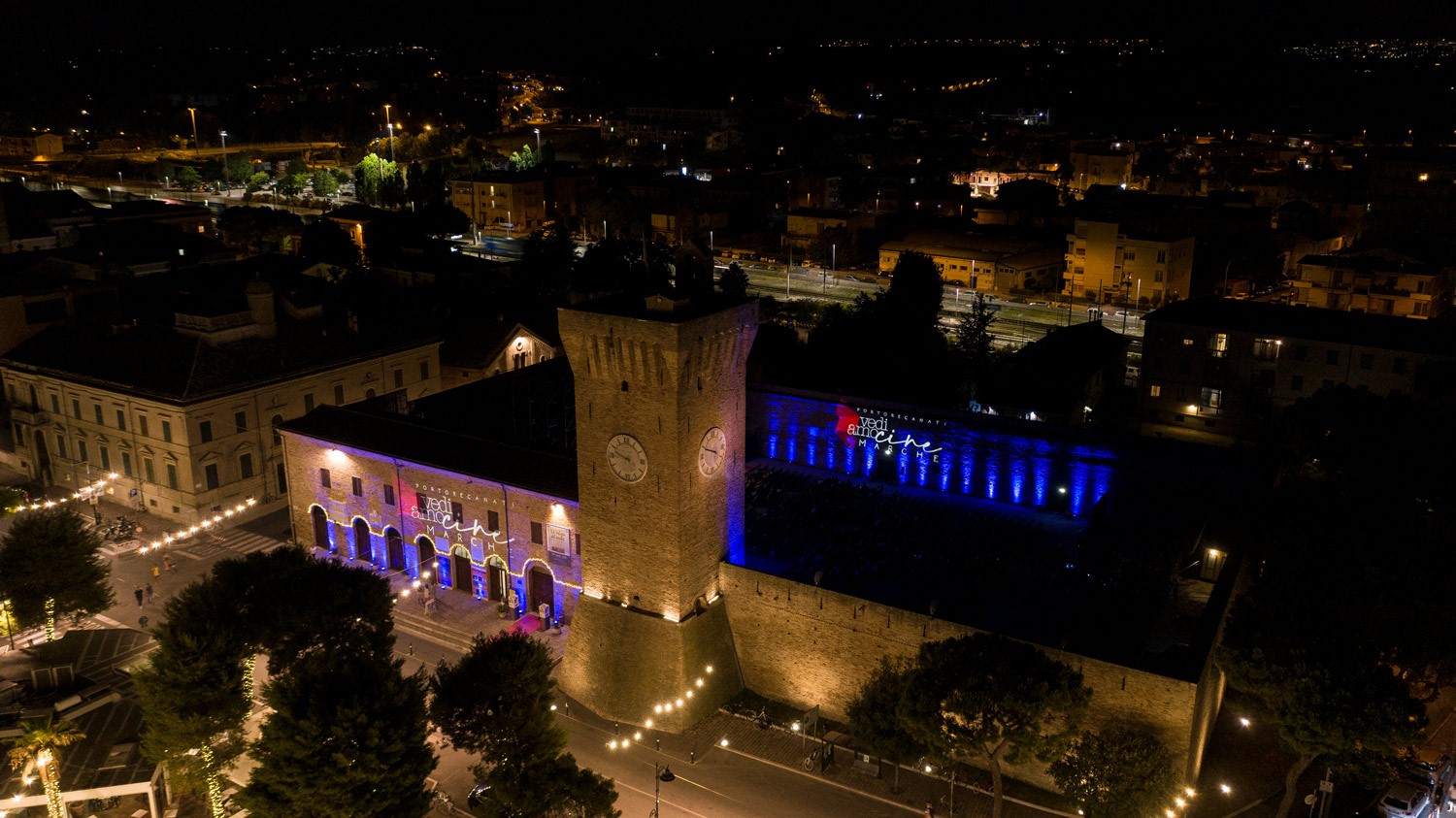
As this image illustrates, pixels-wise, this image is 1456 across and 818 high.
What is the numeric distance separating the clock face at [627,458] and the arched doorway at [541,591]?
8012 mm

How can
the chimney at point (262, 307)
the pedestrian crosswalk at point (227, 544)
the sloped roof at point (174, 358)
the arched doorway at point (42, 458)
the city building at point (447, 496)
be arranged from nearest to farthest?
the city building at point (447, 496), the pedestrian crosswalk at point (227, 544), the sloped roof at point (174, 358), the chimney at point (262, 307), the arched doorway at point (42, 458)

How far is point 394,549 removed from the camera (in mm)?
44438

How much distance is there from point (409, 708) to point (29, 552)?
1875 cm

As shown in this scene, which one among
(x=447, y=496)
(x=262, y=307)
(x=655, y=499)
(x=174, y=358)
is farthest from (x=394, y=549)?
(x=262, y=307)

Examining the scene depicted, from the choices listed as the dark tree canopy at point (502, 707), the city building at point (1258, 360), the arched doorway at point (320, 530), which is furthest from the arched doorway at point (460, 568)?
the city building at point (1258, 360)

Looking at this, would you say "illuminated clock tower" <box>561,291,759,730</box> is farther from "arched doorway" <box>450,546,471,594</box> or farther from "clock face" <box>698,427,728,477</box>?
"arched doorway" <box>450,546,471,594</box>

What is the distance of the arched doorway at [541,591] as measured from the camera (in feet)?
131

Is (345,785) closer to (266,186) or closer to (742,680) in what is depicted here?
(742,680)

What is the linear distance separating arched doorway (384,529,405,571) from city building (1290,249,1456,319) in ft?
232

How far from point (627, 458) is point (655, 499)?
1609 mm

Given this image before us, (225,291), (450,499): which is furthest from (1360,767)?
(225,291)

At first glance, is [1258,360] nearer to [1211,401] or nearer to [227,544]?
[1211,401]

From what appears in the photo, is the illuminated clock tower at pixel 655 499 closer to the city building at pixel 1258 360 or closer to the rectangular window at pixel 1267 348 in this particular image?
the city building at pixel 1258 360

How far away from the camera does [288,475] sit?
4662 cm
